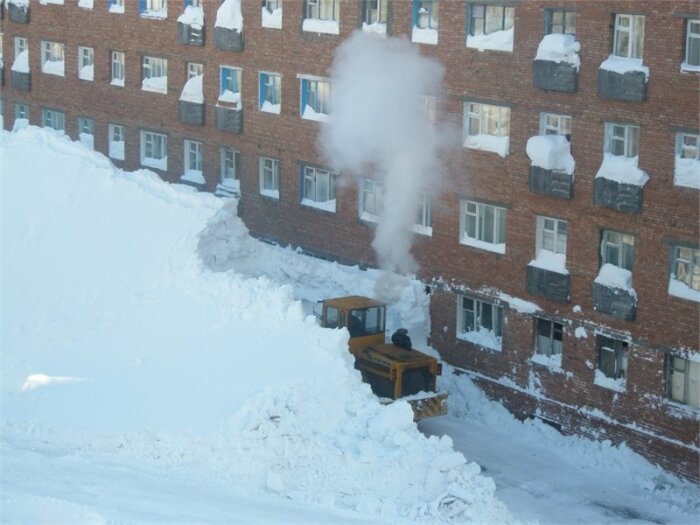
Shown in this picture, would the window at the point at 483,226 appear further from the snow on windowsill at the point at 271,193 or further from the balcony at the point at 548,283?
the snow on windowsill at the point at 271,193

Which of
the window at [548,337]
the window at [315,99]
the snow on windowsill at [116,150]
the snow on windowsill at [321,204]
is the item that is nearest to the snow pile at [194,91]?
the snow on windowsill at [116,150]

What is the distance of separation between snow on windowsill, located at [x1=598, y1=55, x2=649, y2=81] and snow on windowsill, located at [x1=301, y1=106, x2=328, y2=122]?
343 inches

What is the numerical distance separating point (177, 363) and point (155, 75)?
56.7 feet

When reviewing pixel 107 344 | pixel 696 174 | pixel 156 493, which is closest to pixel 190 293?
pixel 107 344

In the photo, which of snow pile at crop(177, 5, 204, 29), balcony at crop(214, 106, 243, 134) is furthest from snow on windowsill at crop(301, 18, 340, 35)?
snow pile at crop(177, 5, 204, 29)

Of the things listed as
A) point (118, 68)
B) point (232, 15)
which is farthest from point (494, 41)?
point (118, 68)

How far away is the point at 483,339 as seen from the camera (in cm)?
3216

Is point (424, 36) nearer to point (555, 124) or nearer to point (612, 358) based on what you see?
point (555, 124)

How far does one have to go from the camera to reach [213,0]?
38125mm

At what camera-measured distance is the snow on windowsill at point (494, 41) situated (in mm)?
30453

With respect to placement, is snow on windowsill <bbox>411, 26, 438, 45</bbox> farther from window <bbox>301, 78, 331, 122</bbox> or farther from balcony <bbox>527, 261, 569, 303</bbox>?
balcony <bbox>527, 261, 569, 303</bbox>

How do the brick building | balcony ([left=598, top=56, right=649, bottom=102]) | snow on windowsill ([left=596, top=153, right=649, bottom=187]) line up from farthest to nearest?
snow on windowsill ([left=596, top=153, right=649, bottom=187]) → the brick building → balcony ([left=598, top=56, right=649, bottom=102])

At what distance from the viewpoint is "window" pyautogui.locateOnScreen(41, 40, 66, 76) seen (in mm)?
45219

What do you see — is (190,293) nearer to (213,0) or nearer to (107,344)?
(107,344)
